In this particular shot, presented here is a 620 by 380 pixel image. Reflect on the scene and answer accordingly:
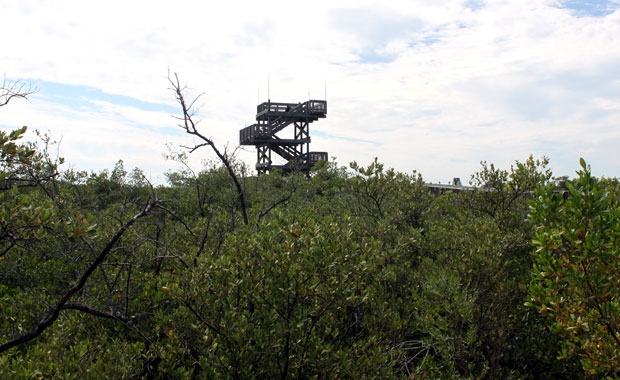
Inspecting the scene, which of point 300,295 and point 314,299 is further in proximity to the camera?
point 314,299

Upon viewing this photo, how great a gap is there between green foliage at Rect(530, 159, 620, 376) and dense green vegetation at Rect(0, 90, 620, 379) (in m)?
0.02

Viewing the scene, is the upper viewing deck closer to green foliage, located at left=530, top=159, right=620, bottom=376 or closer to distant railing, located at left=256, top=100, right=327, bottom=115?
distant railing, located at left=256, top=100, right=327, bottom=115

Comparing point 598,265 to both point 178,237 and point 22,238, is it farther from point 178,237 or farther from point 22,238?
point 178,237

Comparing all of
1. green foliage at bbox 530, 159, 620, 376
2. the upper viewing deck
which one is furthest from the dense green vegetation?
the upper viewing deck

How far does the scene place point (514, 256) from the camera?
24.7 ft

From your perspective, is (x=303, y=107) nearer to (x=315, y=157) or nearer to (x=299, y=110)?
(x=299, y=110)

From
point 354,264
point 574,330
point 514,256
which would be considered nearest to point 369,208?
point 514,256

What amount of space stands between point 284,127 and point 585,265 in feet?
82.7

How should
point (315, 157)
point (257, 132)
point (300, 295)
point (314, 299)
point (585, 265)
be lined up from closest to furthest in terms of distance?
point (585, 265), point (300, 295), point (314, 299), point (257, 132), point (315, 157)

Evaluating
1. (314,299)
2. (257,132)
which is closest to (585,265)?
(314,299)

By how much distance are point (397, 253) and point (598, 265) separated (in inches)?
140

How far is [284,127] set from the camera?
28453 millimetres

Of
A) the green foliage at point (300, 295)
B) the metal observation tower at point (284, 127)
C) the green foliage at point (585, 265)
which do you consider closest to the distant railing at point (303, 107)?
the metal observation tower at point (284, 127)

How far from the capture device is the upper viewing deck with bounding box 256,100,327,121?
28281 mm
